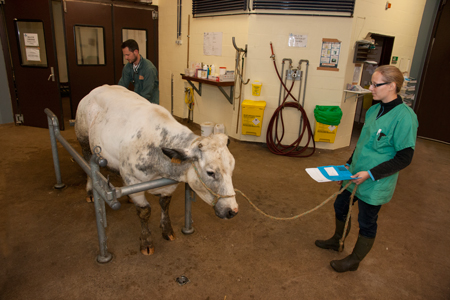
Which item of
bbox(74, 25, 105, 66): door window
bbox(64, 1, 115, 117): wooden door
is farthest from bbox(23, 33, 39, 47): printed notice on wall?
bbox(74, 25, 105, 66): door window

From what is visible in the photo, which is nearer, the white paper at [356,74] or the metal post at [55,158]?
the metal post at [55,158]

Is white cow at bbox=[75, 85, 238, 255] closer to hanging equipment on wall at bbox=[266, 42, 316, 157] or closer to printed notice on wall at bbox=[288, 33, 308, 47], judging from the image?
hanging equipment on wall at bbox=[266, 42, 316, 157]

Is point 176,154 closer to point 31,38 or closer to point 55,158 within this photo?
point 55,158

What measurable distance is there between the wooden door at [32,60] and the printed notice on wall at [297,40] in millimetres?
4131

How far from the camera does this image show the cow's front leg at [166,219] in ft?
8.71

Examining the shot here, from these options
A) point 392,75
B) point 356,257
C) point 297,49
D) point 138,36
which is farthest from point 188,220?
point 138,36

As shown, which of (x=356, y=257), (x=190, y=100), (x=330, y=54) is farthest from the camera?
(x=190, y=100)

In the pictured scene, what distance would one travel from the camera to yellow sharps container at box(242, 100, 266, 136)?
195 inches

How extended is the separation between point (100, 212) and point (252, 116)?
10.8 feet

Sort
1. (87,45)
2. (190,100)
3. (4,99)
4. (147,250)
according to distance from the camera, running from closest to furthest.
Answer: (147,250) < (4,99) < (87,45) < (190,100)

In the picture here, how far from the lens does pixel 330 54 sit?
4812 millimetres

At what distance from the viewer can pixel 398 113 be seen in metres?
1.95

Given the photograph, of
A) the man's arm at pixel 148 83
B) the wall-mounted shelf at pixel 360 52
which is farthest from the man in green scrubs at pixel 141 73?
the wall-mounted shelf at pixel 360 52

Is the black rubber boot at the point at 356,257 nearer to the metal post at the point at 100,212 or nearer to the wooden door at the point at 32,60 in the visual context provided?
the metal post at the point at 100,212
